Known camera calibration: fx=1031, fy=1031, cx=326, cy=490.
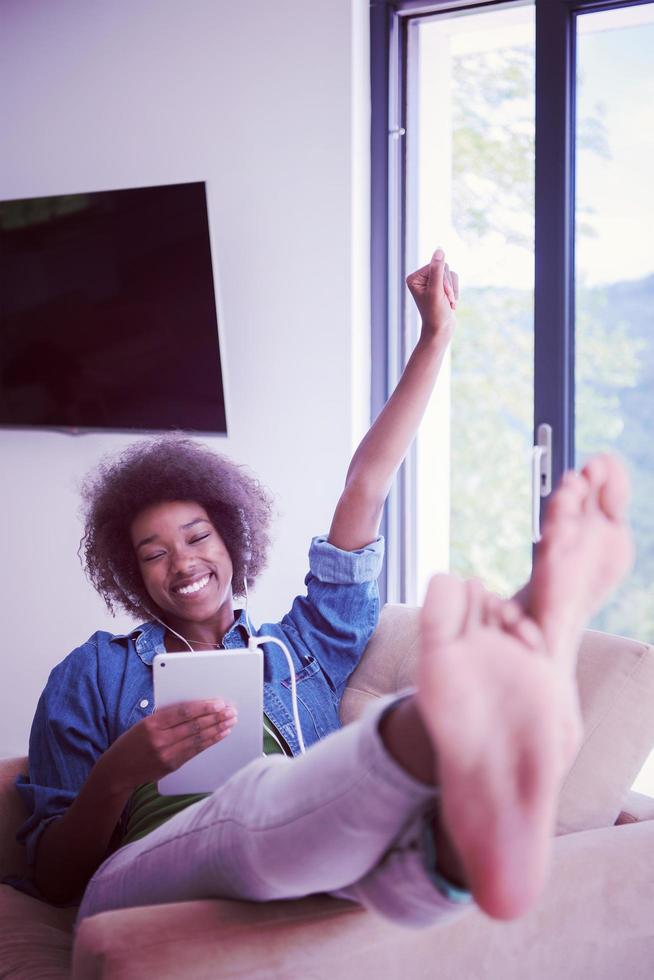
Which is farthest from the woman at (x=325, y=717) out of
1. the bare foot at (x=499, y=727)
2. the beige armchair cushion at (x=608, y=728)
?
the beige armchair cushion at (x=608, y=728)

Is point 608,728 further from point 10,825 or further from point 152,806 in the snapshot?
point 10,825

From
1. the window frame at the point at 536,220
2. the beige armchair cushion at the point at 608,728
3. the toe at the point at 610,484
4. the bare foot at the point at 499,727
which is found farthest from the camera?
the window frame at the point at 536,220

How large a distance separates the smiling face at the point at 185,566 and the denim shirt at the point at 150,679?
4 centimetres

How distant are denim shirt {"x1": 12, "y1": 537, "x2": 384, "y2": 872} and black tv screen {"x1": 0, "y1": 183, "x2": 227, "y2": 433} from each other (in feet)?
4.08

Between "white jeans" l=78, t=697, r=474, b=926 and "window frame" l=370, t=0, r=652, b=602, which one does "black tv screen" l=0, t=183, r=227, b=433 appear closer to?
"window frame" l=370, t=0, r=652, b=602

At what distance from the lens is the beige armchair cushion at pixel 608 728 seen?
1.39 meters

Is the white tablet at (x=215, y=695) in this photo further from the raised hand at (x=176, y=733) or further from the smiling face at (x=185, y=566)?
the smiling face at (x=185, y=566)

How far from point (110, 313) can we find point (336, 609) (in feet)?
5.38

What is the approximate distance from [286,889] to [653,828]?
1.73 ft

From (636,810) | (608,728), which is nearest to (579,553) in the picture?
(608,728)

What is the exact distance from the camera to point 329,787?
915 millimetres

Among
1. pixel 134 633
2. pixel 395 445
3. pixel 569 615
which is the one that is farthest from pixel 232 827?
pixel 395 445

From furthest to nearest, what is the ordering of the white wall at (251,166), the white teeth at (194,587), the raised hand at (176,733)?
1. the white wall at (251,166)
2. the white teeth at (194,587)
3. the raised hand at (176,733)

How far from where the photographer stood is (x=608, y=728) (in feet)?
4.67
